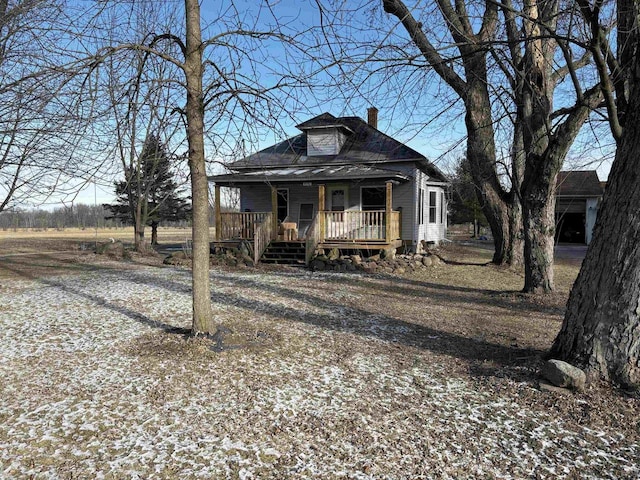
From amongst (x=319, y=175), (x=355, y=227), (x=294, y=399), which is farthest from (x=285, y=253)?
(x=294, y=399)

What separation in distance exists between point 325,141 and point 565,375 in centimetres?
1505

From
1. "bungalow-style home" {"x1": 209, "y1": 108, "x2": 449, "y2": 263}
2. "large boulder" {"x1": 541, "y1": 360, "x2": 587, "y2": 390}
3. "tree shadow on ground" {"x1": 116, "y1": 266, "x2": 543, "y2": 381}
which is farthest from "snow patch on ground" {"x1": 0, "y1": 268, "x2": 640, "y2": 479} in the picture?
"bungalow-style home" {"x1": 209, "y1": 108, "x2": 449, "y2": 263}

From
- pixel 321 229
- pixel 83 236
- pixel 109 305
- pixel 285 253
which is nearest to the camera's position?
pixel 109 305

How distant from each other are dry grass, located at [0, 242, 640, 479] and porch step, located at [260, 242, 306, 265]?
673 centimetres

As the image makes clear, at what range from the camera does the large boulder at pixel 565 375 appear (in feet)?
13.0

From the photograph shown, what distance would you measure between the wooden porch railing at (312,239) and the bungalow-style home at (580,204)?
62.6ft

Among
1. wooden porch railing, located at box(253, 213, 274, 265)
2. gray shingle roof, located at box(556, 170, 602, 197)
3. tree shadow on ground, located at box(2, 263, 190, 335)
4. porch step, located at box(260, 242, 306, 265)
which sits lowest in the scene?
tree shadow on ground, located at box(2, 263, 190, 335)

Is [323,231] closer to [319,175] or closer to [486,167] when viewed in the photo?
[319,175]

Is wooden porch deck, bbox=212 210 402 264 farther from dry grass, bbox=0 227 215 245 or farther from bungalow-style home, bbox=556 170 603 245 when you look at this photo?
bungalow-style home, bbox=556 170 603 245

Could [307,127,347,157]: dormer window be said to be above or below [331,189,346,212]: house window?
above

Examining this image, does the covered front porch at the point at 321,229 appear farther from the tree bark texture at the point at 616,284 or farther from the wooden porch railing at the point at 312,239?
the tree bark texture at the point at 616,284

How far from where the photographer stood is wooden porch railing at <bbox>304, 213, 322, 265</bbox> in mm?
14114

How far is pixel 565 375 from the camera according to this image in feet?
13.2

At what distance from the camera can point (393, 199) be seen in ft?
56.0
